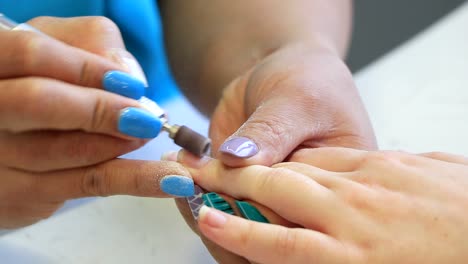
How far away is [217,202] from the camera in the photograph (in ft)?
1.55

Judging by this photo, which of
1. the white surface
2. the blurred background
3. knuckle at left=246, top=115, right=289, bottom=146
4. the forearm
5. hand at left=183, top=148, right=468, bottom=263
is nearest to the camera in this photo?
hand at left=183, top=148, right=468, bottom=263

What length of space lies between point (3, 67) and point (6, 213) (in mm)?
202

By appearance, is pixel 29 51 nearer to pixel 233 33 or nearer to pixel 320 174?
pixel 320 174

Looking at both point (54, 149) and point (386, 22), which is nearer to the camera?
point (54, 149)

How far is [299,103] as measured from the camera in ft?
1.76

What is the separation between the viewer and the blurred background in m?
1.37

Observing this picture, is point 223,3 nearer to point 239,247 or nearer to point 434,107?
point 434,107

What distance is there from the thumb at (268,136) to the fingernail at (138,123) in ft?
0.20

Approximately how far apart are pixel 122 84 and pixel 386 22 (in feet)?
3.53

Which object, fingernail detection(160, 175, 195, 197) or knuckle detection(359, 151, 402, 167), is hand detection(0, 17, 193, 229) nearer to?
fingernail detection(160, 175, 195, 197)

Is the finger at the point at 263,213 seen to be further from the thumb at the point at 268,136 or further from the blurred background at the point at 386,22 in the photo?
the blurred background at the point at 386,22

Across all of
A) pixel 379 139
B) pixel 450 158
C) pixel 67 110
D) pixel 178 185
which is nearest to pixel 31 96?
pixel 67 110

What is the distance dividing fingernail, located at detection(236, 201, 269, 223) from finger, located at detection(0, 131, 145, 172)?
0.12m

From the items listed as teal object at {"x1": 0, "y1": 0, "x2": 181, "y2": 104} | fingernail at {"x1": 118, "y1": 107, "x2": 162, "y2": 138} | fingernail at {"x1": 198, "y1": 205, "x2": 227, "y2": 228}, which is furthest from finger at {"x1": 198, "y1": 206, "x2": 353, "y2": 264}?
teal object at {"x1": 0, "y1": 0, "x2": 181, "y2": 104}
